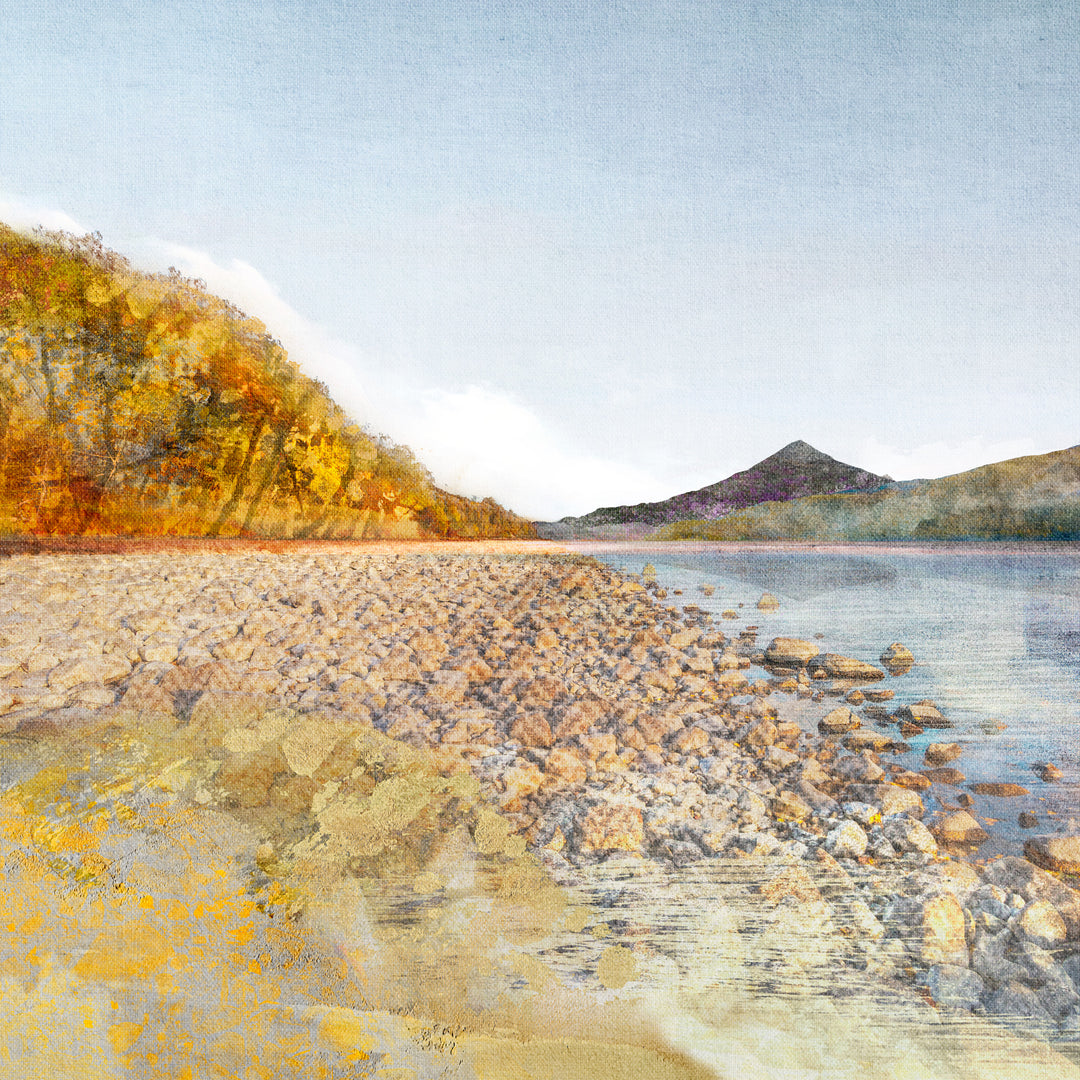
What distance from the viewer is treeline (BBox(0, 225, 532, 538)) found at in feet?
17.0

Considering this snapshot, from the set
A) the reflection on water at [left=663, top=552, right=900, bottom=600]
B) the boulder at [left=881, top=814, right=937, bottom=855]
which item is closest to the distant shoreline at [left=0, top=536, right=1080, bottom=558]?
the reflection on water at [left=663, top=552, right=900, bottom=600]

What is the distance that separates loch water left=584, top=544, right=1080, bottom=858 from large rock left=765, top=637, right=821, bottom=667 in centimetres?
15

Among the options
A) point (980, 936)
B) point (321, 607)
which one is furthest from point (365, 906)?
point (321, 607)

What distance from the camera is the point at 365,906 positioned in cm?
139

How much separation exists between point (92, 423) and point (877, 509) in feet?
21.9

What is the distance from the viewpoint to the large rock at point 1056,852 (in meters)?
1.61

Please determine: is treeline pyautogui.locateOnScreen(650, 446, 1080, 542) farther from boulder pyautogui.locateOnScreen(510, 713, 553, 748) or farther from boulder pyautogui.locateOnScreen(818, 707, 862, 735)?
boulder pyautogui.locateOnScreen(510, 713, 553, 748)

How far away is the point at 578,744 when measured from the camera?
2143 millimetres

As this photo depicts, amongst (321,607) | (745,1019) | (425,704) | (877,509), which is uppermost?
(877,509)

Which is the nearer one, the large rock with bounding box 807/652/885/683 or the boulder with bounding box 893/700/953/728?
the boulder with bounding box 893/700/953/728

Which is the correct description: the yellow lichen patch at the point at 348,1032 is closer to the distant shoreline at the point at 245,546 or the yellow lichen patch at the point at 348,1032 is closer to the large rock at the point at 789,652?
the large rock at the point at 789,652

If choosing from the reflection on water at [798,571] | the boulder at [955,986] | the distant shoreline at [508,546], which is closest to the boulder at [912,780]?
the boulder at [955,986]

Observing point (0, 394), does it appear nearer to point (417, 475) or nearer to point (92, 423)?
point (92, 423)

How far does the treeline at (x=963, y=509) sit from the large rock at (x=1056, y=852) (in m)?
2.94
